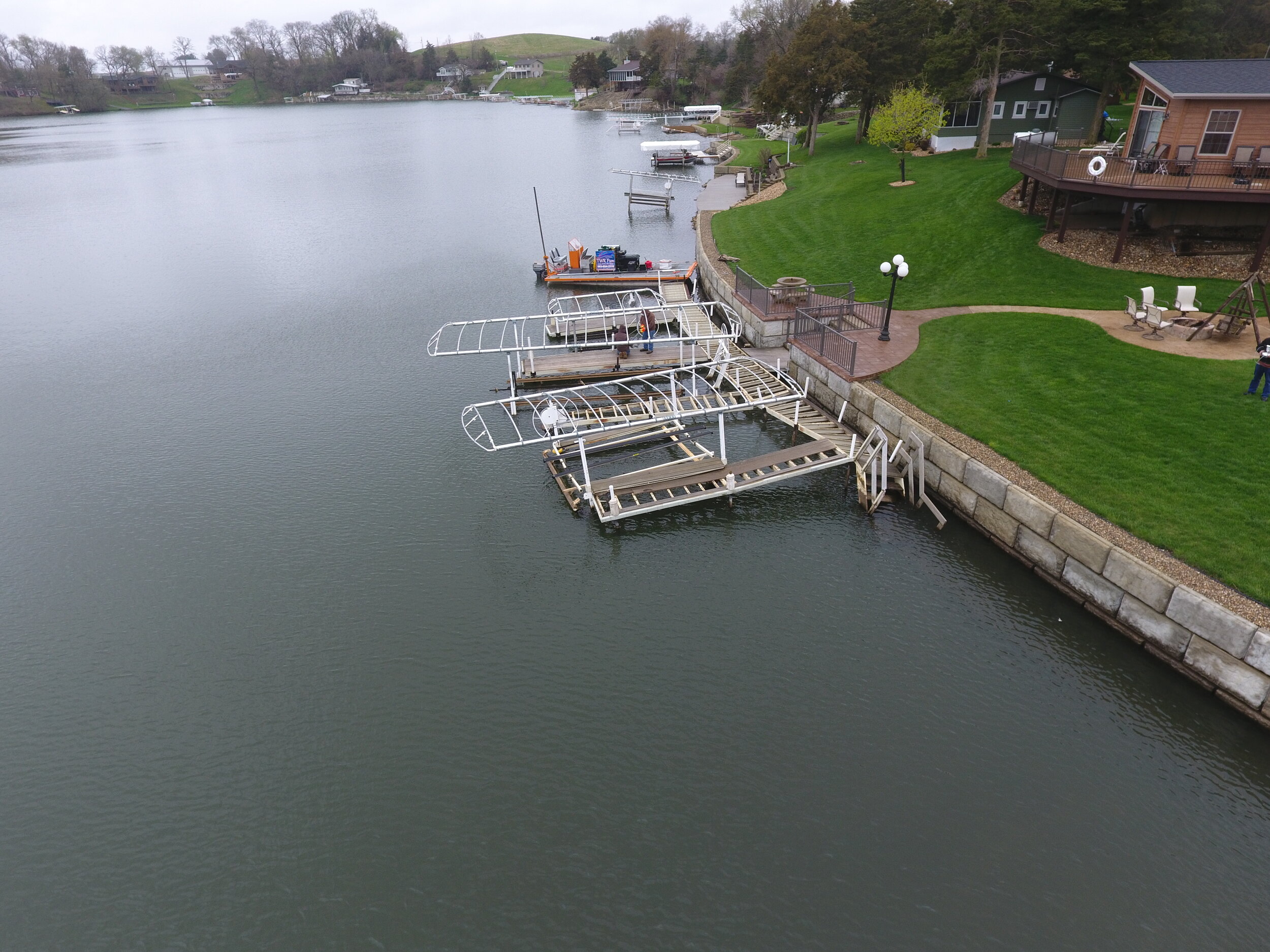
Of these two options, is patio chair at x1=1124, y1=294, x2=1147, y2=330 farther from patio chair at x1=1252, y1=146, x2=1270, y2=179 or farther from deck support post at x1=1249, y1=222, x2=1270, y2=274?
patio chair at x1=1252, y1=146, x2=1270, y2=179

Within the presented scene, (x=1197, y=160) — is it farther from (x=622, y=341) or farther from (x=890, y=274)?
(x=622, y=341)

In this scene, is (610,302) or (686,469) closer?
(686,469)

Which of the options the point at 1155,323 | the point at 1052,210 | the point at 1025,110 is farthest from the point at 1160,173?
the point at 1025,110

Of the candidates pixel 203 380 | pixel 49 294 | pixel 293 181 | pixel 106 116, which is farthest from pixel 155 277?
pixel 106 116

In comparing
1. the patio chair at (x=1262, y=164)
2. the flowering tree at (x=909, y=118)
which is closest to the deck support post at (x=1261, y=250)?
the patio chair at (x=1262, y=164)

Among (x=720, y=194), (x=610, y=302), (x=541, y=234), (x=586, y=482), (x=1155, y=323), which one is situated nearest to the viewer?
(x=586, y=482)

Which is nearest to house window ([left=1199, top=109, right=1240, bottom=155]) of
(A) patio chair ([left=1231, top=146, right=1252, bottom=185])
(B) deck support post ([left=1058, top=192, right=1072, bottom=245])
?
(A) patio chair ([left=1231, top=146, right=1252, bottom=185])
